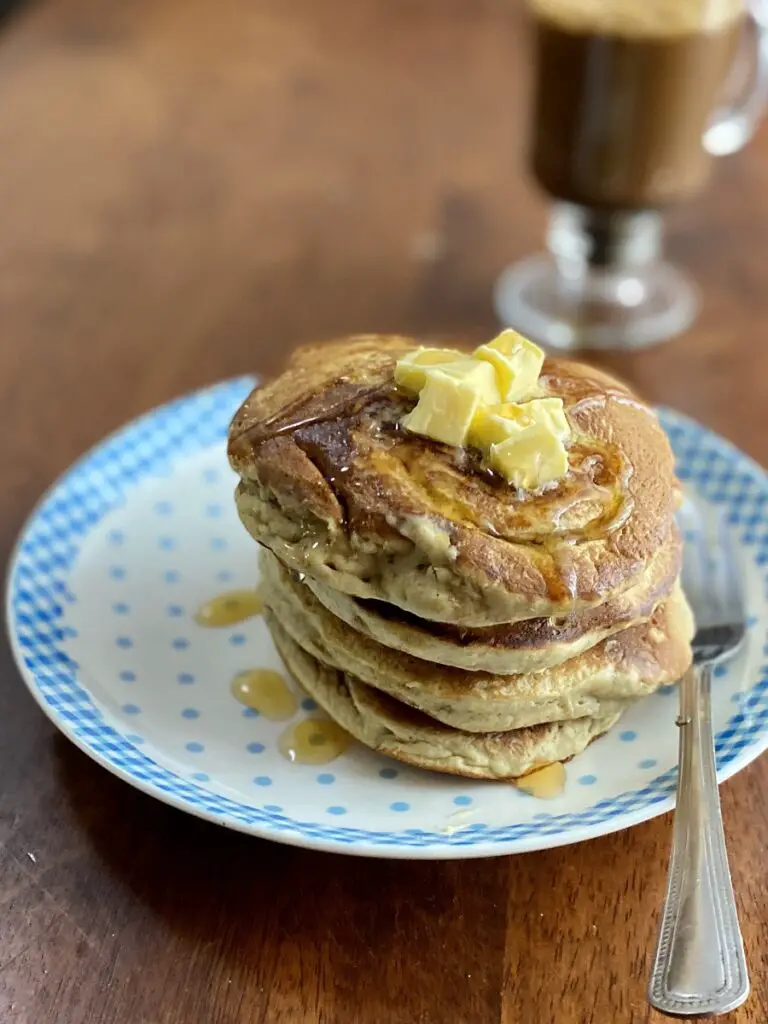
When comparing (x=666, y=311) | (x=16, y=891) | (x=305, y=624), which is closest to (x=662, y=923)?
(x=305, y=624)

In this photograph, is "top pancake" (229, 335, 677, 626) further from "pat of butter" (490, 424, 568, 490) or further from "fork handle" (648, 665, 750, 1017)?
Result: "fork handle" (648, 665, 750, 1017)

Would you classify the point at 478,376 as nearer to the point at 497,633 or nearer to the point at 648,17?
the point at 497,633

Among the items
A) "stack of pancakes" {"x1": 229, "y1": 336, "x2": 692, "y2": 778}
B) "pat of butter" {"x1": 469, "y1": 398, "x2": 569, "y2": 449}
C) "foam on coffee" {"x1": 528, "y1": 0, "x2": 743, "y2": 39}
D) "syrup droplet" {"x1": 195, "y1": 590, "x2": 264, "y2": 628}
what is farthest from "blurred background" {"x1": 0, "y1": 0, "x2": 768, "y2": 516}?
"pat of butter" {"x1": 469, "y1": 398, "x2": 569, "y2": 449}

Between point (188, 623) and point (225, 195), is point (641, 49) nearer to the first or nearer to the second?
point (225, 195)

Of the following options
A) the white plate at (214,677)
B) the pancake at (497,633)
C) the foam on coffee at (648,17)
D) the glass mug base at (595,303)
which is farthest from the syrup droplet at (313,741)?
the foam on coffee at (648,17)

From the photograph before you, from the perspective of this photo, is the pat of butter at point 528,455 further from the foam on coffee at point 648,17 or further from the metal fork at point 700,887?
the foam on coffee at point 648,17
